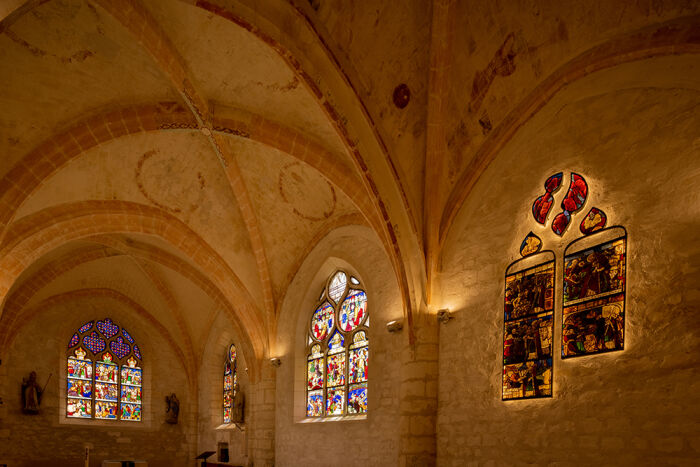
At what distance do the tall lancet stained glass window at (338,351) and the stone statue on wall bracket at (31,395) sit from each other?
617 centimetres

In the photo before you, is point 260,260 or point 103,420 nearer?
point 260,260

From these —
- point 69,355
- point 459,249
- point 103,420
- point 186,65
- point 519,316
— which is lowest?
point 103,420

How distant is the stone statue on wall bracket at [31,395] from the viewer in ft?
Result: 45.4

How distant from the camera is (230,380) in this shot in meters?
15.5

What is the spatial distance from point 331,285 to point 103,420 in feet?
23.1

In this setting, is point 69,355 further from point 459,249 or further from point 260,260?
point 459,249

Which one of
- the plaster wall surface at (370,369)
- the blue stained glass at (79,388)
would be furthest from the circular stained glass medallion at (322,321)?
the blue stained glass at (79,388)

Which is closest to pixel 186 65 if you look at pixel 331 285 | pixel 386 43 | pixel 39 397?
pixel 386 43

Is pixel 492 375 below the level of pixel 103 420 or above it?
above

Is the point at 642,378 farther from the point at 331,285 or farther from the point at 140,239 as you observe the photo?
the point at 140,239

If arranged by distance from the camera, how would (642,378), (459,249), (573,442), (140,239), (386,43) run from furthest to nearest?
(140,239), (459,249), (386,43), (573,442), (642,378)

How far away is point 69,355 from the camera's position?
15062mm

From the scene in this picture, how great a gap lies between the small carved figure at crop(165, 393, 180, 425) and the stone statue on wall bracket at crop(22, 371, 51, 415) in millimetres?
2999

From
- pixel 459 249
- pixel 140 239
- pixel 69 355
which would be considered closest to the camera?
pixel 459 249
